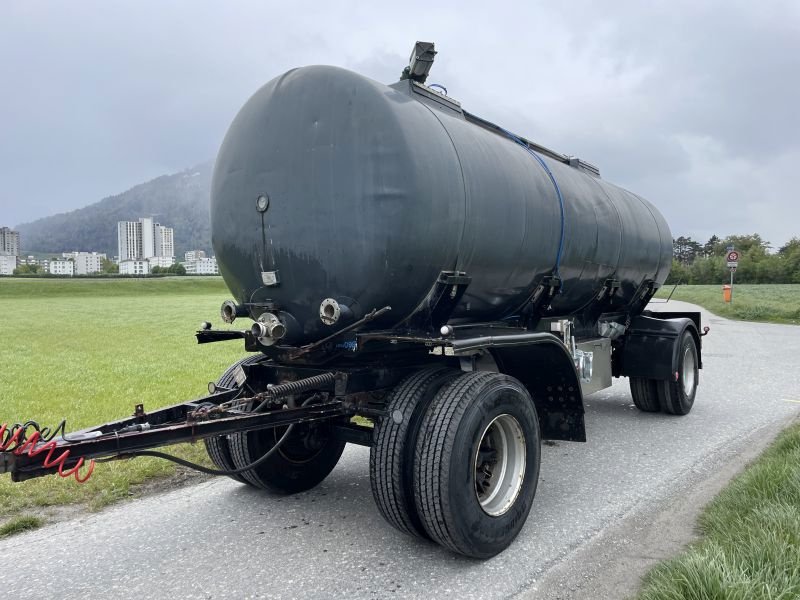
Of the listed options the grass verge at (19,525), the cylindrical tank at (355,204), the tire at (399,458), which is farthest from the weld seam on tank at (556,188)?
the grass verge at (19,525)

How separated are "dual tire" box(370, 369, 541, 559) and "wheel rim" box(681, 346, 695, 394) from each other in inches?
175

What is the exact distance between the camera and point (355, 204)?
12.8 ft

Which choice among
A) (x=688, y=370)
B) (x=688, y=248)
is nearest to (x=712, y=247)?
(x=688, y=248)

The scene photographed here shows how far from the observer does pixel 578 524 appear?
4.48m

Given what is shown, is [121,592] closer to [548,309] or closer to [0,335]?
[548,309]

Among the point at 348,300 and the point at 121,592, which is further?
the point at 348,300

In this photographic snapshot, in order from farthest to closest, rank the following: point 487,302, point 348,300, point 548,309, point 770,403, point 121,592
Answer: point 770,403
point 548,309
point 487,302
point 348,300
point 121,592

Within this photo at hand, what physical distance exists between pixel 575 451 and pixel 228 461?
10.8 ft

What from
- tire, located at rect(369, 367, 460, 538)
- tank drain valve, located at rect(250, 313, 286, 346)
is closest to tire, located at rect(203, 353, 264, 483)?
tank drain valve, located at rect(250, 313, 286, 346)

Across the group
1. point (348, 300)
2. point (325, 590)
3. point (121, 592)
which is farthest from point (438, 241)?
point (121, 592)

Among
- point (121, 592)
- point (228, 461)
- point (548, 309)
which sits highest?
point (548, 309)

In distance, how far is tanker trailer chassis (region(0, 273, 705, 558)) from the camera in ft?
11.7

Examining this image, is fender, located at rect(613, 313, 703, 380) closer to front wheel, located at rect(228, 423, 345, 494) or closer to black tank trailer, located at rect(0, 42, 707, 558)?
black tank trailer, located at rect(0, 42, 707, 558)

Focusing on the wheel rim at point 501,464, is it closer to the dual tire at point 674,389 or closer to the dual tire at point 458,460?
the dual tire at point 458,460
